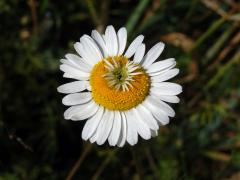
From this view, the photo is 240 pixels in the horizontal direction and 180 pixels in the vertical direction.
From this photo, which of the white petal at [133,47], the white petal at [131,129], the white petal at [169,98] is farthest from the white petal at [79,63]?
the white petal at [169,98]

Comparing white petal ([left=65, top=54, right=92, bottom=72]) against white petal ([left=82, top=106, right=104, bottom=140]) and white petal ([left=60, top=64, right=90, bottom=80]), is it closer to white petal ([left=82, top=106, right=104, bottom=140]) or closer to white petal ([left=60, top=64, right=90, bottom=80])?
white petal ([left=60, top=64, right=90, bottom=80])

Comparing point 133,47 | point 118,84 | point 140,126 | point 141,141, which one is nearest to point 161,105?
point 140,126

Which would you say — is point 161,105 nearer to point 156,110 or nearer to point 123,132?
point 156,110

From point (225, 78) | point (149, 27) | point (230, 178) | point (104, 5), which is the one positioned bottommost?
point (230, 178)

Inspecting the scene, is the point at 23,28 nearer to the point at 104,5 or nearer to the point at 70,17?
the point at 70,17

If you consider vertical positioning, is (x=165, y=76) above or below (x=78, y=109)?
below

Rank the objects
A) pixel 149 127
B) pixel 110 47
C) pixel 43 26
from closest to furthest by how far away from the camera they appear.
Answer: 1. pixel 149 127
2. pixel 110 47
3. pixel 43 26

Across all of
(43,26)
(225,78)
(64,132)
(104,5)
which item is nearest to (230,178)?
(225,78)

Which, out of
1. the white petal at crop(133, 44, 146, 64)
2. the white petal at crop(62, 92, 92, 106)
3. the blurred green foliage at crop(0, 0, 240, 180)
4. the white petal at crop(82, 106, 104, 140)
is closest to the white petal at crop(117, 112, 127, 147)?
the white petal at crop(82, 106, 104, 140)
